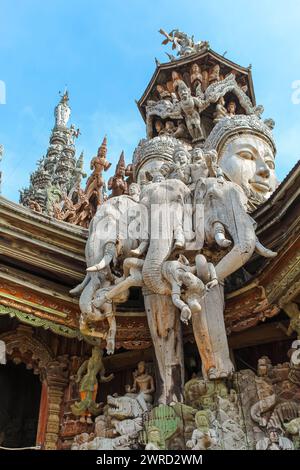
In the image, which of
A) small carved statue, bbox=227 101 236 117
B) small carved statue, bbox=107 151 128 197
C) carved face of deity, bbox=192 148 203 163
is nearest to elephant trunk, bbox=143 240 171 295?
carved face of deity, bbox=192 148 203 163

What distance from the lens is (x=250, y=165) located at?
8266 millimetres

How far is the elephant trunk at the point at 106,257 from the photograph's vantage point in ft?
18.0

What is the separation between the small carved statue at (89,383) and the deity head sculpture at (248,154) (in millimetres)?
3107

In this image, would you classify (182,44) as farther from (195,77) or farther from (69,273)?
(69,273)

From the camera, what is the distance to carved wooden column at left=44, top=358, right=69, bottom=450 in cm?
604

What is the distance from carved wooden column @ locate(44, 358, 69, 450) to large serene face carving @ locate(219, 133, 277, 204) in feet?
11.6

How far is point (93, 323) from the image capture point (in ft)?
18.2

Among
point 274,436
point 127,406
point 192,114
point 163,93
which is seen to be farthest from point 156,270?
point 163,93

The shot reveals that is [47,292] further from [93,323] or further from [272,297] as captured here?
[272,297]

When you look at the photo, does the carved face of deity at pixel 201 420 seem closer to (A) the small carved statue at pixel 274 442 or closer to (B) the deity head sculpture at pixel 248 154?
(A) the small carved statue at pixel 274 442

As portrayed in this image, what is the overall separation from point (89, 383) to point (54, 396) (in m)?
0.54

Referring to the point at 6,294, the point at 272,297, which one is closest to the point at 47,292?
the point at 6,294

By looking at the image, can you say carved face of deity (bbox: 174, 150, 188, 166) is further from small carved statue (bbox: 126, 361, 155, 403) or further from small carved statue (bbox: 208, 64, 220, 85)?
small carved statue (bbox: 208, 64, 220, 85)
